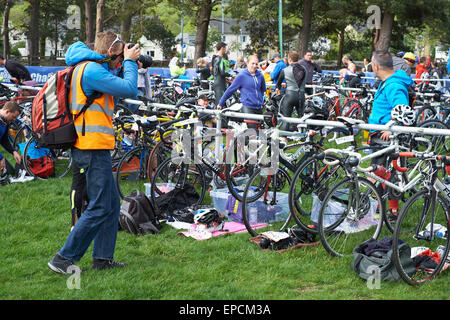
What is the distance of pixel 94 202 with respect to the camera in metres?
4.97

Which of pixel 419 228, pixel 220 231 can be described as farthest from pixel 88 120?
pixel 419 228

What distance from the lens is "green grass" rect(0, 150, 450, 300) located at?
4.71 m

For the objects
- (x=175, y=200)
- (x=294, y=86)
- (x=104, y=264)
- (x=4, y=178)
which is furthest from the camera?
(x=294, y=86)

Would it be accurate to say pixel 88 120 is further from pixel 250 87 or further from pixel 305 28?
pixel 305 28

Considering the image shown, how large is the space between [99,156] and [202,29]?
28480 mm

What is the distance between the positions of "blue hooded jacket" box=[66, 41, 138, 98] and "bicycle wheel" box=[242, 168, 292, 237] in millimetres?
2035

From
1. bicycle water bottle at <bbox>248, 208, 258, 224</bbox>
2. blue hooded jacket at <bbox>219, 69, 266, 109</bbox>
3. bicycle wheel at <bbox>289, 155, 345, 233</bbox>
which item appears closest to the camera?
bicycle wheel at <bbox>289, 155, 345, 233</bbox>

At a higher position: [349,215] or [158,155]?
[158,155]

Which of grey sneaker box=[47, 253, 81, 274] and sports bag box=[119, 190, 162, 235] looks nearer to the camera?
grey sneaker box=[47, 253, 81, 274]

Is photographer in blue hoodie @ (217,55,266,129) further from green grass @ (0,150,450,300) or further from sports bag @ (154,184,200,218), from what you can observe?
green grass @ (0,150,450,300)

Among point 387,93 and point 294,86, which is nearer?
point 387,93

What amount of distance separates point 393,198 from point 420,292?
140 cm

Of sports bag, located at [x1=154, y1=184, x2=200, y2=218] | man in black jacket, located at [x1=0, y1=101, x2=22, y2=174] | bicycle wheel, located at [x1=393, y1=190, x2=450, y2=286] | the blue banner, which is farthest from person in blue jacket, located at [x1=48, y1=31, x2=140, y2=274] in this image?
the blue banner

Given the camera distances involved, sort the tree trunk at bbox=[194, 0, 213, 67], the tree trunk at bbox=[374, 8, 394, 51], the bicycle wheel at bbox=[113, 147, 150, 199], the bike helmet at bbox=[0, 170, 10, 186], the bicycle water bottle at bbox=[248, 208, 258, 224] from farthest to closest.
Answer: the tree trunk at bbox=[374, 8, 394, 51]
the tree trunk at bbox=[194, 0, 213, 67]
the bike helmet at bbox=[0, 170, 10, 186]
the bicycle wheel at bbox=[113, 147, 150, 199]
the bicycle water bottle at bbox=[248, 208, 258, 224]
